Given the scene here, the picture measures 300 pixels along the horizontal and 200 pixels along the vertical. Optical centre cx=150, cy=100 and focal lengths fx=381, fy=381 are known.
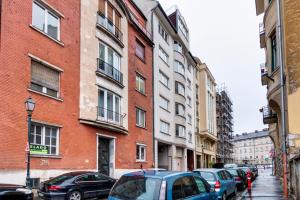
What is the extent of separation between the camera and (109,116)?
2414 cm

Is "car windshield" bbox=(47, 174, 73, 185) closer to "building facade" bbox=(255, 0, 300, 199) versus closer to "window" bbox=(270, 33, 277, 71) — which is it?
"building facade" bbox=(255, 0, 300, 199)

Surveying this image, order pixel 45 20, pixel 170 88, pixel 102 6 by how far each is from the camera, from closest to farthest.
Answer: pixel 45 20, pixel 102 6, pixel 170 88

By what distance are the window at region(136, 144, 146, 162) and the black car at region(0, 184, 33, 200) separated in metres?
19.3

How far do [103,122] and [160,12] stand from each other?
55.2ft

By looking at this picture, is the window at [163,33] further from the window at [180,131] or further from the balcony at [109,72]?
the balcony at [109,72]

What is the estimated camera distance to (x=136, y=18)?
3155cm

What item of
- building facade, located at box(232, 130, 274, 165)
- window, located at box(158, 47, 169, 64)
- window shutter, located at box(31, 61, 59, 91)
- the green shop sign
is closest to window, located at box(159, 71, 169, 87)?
window, located at box(158, 47, 169, 64)

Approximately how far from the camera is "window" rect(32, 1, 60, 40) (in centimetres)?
1831

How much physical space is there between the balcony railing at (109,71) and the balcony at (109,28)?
2.03m

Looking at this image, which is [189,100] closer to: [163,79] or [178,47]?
[178,47]

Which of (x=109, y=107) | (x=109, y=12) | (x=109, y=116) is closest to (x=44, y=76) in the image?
(x=109, y=116)

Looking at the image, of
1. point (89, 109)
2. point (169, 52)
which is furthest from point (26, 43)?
point (169, 52)

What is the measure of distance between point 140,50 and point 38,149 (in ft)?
54.9

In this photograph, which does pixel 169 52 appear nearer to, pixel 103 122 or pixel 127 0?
pixel 127 0
